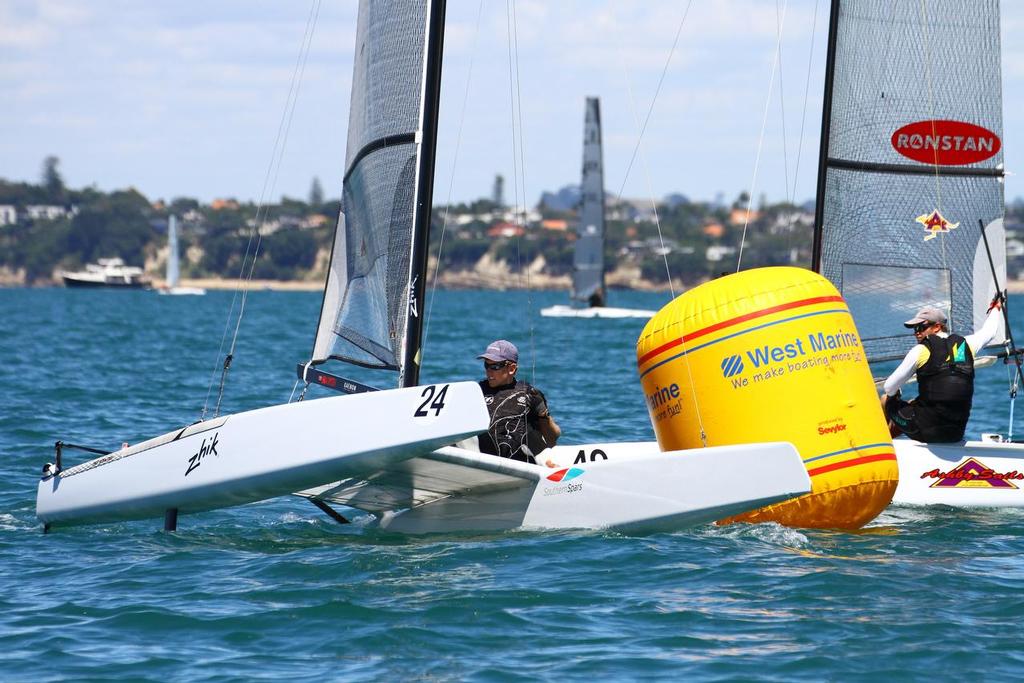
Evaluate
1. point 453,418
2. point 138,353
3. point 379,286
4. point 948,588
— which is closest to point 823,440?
point 948,588

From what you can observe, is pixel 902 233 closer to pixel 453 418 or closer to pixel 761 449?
pixel 761 449

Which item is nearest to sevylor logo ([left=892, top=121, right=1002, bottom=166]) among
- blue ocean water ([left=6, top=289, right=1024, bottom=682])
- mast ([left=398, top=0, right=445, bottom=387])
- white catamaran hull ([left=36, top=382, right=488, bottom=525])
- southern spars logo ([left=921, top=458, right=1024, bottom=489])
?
southern spars logo ([left=921, top=458, right=1024, bottom=489])

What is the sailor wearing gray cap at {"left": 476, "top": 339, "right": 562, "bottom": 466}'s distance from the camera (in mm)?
7766

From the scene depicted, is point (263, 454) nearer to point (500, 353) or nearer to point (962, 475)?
point (500, 353)

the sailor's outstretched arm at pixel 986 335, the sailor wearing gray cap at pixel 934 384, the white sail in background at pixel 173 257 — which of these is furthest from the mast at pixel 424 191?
the white sail in background at pixel 173 257

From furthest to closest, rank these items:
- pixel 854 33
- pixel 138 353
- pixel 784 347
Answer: pixel 138 353
pixel 854 33
pixel 784 347

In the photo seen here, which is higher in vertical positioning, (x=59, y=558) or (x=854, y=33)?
(x=854, y=33)

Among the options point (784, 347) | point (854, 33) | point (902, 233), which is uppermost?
point (854, 33)

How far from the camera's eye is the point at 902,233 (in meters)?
10.7

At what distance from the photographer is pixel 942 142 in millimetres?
10633

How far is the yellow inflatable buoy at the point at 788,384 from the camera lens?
23.8 feet

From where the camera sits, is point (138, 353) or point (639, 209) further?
point (639, 209)

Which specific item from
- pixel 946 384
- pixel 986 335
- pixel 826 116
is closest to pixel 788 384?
pixel 946 384

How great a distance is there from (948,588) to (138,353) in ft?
64.9
